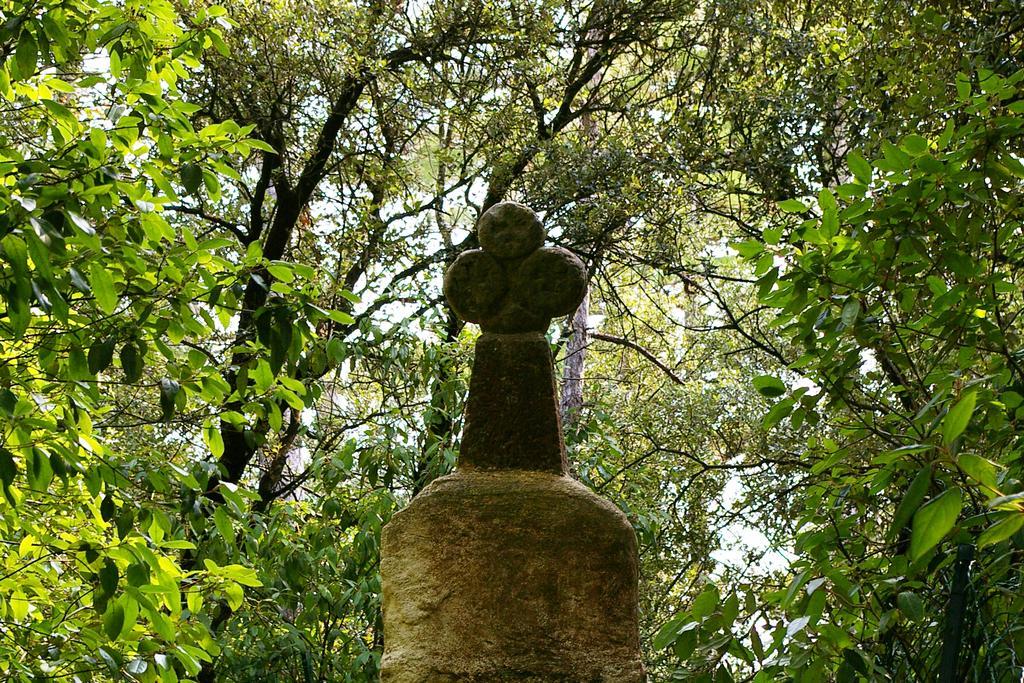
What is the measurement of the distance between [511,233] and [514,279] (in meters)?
0.12

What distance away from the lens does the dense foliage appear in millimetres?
3297

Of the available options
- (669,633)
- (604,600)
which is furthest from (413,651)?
(669,633)

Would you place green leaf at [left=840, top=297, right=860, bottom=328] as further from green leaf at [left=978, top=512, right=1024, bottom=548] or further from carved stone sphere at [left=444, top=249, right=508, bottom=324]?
green leaf at [left=978, top=512, right=1024, bottom=548]

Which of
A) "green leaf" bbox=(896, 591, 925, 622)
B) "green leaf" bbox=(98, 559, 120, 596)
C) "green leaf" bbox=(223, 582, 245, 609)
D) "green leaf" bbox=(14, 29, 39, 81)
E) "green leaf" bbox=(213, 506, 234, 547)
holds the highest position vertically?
"green leaf" bbox=(14, 29, 39, 81)

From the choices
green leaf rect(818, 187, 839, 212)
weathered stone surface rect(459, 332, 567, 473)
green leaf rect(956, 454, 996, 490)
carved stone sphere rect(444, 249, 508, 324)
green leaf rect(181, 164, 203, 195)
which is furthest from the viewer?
green leaf rect(181, 164, 203, 195)

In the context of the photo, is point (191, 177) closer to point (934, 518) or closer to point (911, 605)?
point (911, 605)

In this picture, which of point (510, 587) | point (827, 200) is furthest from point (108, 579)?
point (827, 200)

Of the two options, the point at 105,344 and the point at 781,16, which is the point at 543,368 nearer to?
the point at 105,344

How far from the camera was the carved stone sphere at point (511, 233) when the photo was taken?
2980 mm

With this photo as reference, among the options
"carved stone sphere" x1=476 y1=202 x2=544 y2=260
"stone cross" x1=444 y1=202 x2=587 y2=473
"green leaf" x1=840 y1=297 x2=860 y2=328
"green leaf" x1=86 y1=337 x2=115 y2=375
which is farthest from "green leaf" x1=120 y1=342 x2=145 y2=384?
"green leaf" x1=840 y1=297 x2=860 y2=328

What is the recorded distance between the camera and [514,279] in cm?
298

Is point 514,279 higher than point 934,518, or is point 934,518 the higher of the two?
point 514,279

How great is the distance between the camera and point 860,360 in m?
3.53

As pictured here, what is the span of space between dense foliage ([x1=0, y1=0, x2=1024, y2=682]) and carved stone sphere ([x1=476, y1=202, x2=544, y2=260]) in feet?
2.51
